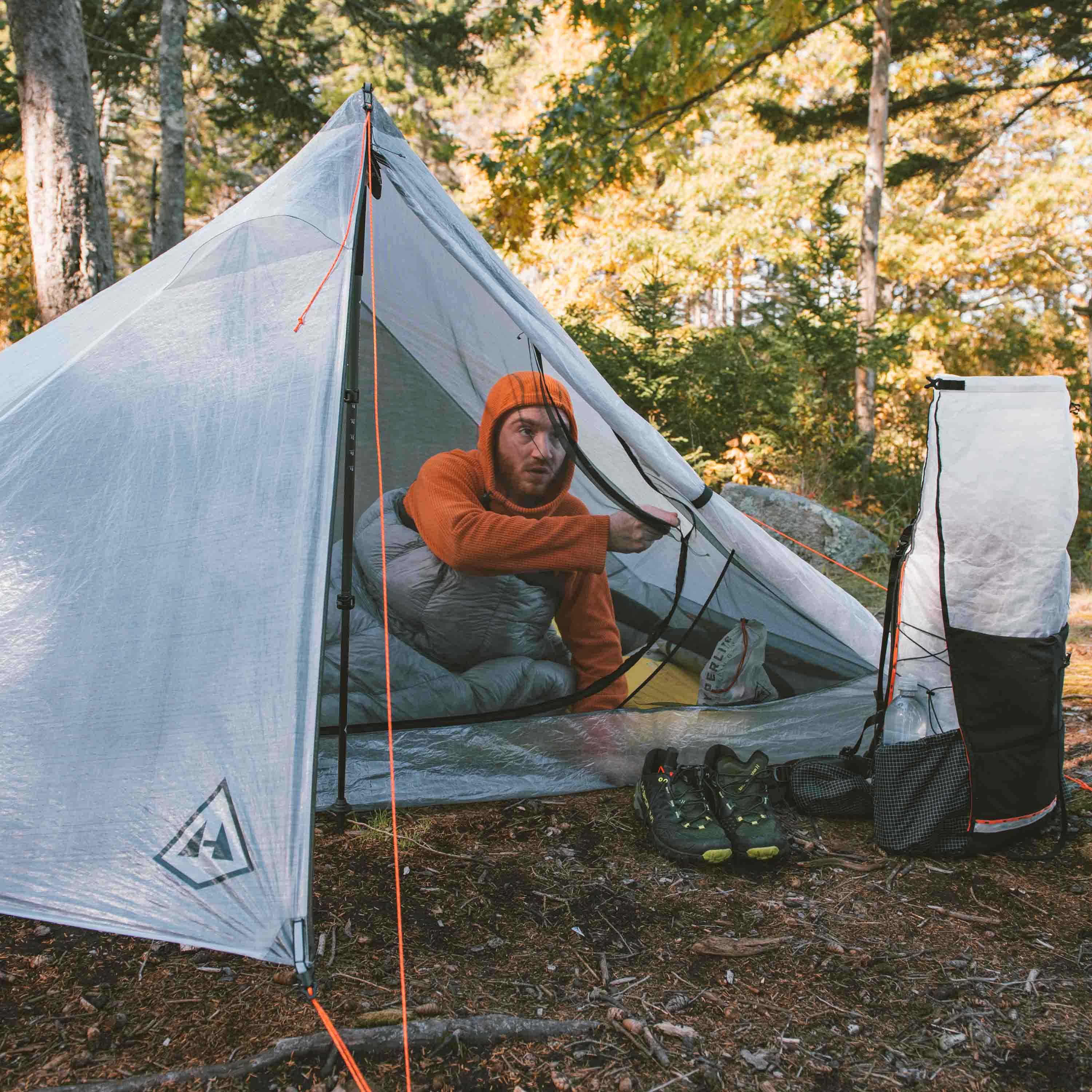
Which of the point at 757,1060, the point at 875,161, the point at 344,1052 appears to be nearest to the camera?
the point at 344,1052

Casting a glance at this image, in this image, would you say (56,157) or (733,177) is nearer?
(56,157)

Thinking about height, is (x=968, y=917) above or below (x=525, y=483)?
below

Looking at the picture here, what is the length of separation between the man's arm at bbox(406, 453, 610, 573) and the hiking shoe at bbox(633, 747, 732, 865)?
1.92 ft

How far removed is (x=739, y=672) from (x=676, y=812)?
53cm

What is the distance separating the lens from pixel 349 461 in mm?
2287

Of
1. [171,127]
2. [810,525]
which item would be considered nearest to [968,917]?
[810,525]

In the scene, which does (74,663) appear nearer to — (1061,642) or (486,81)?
(1061,642)

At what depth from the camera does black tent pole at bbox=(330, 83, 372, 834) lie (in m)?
2.23

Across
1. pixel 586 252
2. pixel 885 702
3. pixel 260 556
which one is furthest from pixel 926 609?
pixel 586 252

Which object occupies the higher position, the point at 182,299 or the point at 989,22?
the point at 989,22

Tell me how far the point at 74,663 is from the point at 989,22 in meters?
9.80

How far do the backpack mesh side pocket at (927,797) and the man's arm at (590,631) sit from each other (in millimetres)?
824

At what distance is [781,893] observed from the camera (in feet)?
6.85

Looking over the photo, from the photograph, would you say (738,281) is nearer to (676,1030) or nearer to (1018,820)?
(1018,820)
